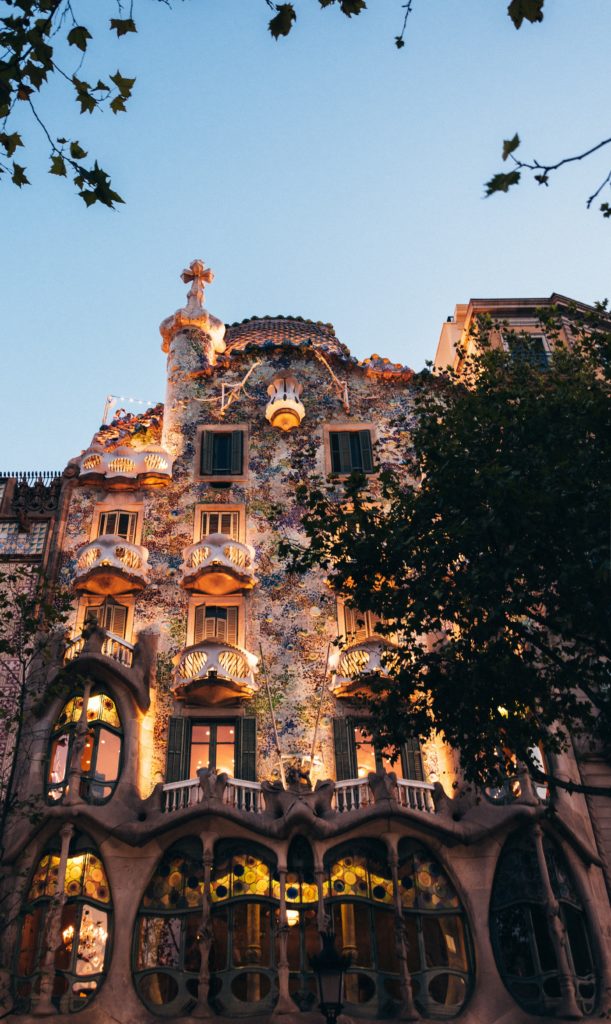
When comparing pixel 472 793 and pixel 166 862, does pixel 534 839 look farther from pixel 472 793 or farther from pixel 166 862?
pixel 166 862

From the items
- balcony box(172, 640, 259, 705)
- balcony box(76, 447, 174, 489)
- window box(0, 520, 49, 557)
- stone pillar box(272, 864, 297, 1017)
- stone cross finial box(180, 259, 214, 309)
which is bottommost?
stone pillar box(272, 864, 297, 1017)

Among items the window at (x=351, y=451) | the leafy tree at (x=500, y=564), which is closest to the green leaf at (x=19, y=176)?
the leafy tree at (x=500, y=564)

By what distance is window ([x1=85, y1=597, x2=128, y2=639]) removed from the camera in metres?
24.2

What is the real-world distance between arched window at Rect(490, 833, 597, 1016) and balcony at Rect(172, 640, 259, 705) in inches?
294

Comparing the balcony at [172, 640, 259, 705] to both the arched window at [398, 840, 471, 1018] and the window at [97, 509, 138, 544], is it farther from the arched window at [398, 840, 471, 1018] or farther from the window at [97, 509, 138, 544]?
the arched window at [398, 840, 471, 1018]

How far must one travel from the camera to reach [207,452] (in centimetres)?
2827

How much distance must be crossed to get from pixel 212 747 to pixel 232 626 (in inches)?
139

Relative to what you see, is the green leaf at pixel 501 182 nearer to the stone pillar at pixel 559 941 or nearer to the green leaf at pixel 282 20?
the green leaf at pixel 282 20

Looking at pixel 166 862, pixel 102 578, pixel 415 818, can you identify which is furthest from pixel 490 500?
pixel 102 578

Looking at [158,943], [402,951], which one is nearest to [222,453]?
[158,943]

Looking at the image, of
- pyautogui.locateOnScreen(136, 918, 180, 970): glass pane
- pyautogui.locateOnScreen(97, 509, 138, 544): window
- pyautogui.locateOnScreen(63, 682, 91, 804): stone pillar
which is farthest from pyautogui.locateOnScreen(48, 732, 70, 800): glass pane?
pyautogui.locateOnScreen(97, 509, 138, 544): window

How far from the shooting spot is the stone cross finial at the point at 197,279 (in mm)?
32219

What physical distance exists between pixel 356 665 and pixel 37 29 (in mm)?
17586

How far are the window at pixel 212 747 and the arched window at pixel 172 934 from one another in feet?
7.28
